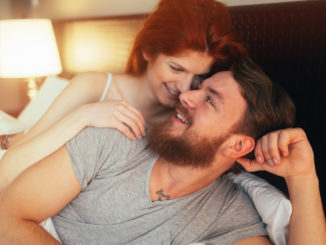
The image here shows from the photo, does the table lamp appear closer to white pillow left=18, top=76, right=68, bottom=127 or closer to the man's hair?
white pillow left=18, top=76, right=68, bottom=127

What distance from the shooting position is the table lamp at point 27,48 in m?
2.38

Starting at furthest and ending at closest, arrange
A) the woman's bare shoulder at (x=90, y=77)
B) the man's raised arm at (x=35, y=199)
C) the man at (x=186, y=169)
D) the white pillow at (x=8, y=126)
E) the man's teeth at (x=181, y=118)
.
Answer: the white pillow at (x=8, y=126)
the woman's bare shoulder at (x=90, y=77)
the man's teeth at (x=181, y=118)
the man at (x=186, y=169)
the man's raised arm at (x=35, y=199)

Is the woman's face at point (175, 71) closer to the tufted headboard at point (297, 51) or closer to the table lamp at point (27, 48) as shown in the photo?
the tufted headboard at point (297, 51)

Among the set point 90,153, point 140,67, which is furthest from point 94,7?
point 90,153

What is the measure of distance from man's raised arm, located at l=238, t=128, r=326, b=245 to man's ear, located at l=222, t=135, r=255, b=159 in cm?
5

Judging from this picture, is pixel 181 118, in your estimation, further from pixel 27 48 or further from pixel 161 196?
pixel 27 48

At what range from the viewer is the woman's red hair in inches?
47.5

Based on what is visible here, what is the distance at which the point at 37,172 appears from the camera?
38.7 inches

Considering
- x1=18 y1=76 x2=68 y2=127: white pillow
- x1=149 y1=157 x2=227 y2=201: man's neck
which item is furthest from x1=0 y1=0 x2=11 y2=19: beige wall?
x1=149 y1=157 x2=227 y2=201: man's neck

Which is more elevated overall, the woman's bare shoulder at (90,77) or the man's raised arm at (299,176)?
the woman's bare shoulder at (90,77)

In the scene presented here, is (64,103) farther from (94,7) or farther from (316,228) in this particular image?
(94,7)

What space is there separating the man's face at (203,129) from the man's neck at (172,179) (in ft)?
0.14

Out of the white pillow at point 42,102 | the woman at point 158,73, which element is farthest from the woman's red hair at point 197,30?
the white pillow at point 42,102

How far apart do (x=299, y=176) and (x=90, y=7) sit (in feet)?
7.33
